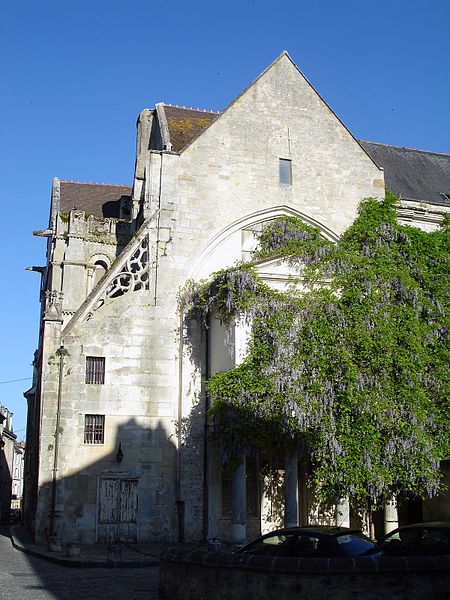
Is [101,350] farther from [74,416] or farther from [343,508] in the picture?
[343,508]

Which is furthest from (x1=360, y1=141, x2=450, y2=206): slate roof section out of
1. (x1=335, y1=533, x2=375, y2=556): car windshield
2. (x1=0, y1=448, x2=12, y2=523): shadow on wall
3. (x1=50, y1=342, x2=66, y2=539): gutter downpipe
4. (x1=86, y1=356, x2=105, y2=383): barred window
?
(x1=0, y1=448, x2=12, y2=523): shadow on wall

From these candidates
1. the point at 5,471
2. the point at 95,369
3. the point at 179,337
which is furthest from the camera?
the point at 5,471

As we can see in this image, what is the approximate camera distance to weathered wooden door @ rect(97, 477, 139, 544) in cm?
2003

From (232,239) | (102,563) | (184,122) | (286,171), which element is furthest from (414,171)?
(102,563)

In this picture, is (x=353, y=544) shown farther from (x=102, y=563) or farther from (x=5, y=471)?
(x=5, y=471)

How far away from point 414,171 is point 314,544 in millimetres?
22448

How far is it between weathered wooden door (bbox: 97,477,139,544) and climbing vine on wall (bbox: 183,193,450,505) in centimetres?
301

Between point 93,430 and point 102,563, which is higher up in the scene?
point 93,430

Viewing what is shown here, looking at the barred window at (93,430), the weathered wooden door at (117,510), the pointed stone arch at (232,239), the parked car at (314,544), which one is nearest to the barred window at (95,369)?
the barred window at (93,430)

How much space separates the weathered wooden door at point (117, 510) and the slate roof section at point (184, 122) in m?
11.2

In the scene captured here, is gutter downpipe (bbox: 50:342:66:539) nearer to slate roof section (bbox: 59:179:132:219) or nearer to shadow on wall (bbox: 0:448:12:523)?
slate roof section (bbox: 59:179:132:219)

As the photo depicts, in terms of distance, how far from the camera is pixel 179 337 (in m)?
22.1

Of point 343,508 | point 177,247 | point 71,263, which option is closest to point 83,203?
point 71,263

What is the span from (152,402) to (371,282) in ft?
24.6
